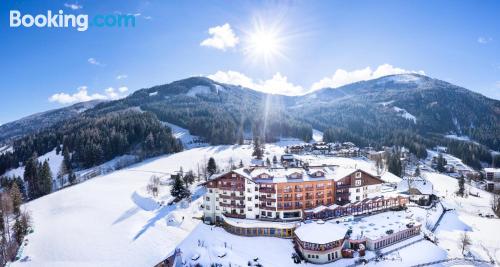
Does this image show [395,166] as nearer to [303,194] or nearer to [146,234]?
[303,194]

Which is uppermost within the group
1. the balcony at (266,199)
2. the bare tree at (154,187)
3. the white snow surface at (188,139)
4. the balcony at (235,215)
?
the white snow surface at (188,139)

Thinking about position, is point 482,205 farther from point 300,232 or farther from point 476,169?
point 476,169

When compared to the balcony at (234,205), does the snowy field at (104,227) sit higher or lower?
lower


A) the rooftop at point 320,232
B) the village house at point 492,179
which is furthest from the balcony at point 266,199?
the village house at point 492,179

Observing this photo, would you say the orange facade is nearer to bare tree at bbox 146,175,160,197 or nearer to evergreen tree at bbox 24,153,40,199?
bare tree at bbox 146,175,160,197

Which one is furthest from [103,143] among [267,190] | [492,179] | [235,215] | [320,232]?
[492,179]

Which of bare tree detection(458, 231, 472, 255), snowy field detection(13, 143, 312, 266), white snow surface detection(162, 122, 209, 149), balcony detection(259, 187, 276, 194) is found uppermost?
white snow surface detection(162, 122, 209, 149)

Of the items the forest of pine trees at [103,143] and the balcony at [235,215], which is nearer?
the balcony at [235,215]

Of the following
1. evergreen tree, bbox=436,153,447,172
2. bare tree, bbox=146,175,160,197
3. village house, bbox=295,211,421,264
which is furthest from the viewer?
evergreen tree, bbox=436,153,447,172

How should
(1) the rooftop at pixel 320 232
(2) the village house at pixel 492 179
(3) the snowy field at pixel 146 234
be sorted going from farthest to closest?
1. (2) the village house at pixel 492 179
2. (3) the snowy field at pixel 146 234
3. (1) the rooftop at pixel 320 232

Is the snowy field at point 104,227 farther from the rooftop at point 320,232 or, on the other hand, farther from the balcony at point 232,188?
the rooftop at point 320,232

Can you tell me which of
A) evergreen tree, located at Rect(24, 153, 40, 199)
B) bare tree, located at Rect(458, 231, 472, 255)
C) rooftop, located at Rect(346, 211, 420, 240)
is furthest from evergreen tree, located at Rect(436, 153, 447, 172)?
evergreen tree, located at Rect(24, 153, 40, 199)
